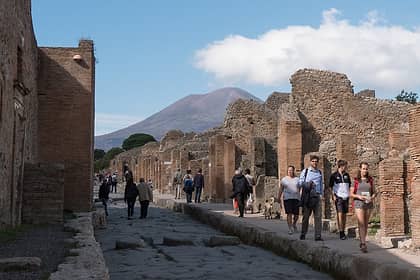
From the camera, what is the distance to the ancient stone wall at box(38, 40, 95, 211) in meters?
18.3

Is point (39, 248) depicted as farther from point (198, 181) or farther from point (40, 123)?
point (198, 181)

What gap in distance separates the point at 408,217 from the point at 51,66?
10293mm

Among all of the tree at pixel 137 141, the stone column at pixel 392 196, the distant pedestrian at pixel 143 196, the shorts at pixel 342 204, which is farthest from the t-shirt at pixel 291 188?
the tree at pixel 137 141

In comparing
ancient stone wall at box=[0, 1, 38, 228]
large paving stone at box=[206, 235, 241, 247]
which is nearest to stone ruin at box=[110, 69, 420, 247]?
large paving stone at box=[206, 235, 241, 247]

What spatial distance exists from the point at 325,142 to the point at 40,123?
9748 mm

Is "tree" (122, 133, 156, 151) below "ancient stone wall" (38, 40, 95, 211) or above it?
above

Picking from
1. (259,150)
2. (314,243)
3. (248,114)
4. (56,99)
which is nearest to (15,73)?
(56,99)

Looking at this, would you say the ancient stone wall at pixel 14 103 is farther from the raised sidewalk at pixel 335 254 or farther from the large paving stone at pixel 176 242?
the raised sidewalk at pixel 335 254

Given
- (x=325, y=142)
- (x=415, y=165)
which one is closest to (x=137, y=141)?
(x=325, y=142)

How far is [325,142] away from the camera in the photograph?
75.5 feet

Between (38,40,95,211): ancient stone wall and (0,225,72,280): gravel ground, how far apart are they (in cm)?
494

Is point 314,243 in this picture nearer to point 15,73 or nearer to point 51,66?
point 15,73

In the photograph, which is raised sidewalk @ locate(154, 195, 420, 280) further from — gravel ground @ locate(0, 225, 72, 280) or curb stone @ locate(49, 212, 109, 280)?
gravel ground @ locate(0, 225, 72, 280)

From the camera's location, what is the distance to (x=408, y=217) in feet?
44.8
